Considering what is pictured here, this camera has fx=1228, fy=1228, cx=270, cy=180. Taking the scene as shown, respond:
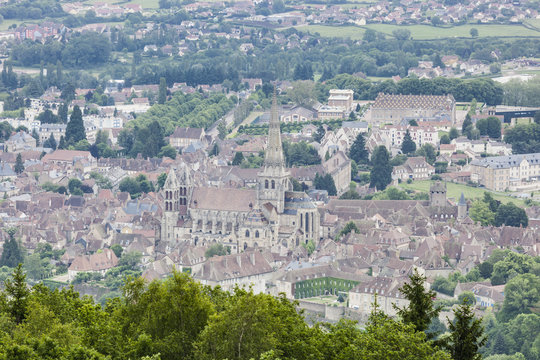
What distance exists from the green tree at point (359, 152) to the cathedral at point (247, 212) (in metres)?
29.8

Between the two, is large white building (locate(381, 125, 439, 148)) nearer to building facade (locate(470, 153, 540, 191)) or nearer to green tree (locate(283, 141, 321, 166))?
building facade (locate(470, 153, 540, 191))

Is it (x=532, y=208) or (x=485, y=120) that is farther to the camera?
(x=485, y=120)

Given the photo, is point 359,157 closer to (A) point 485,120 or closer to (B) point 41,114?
(A) point 485,120

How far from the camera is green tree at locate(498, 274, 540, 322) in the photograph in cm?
7650

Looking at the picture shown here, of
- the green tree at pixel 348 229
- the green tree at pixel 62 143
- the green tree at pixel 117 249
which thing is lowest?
the green tree at pixel 62 143

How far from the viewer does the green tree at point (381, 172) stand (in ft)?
382

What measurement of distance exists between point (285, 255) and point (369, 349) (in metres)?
53.8

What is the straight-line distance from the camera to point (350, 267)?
284 feet

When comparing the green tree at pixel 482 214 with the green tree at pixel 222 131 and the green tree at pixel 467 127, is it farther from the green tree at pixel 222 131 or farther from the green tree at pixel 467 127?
the green tree at pixel 222 131

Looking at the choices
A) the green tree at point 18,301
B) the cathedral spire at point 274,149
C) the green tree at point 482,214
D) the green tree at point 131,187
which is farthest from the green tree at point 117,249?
the green tree at point 18,301

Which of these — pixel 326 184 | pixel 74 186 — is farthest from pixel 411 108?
pixel 74 186

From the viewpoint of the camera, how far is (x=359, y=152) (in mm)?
126062

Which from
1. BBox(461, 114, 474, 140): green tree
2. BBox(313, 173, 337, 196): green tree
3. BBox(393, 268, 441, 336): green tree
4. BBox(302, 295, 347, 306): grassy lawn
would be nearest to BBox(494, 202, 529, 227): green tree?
BBox(313, 173, 337, 196): green tree

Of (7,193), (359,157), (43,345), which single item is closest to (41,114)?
(7,193)
